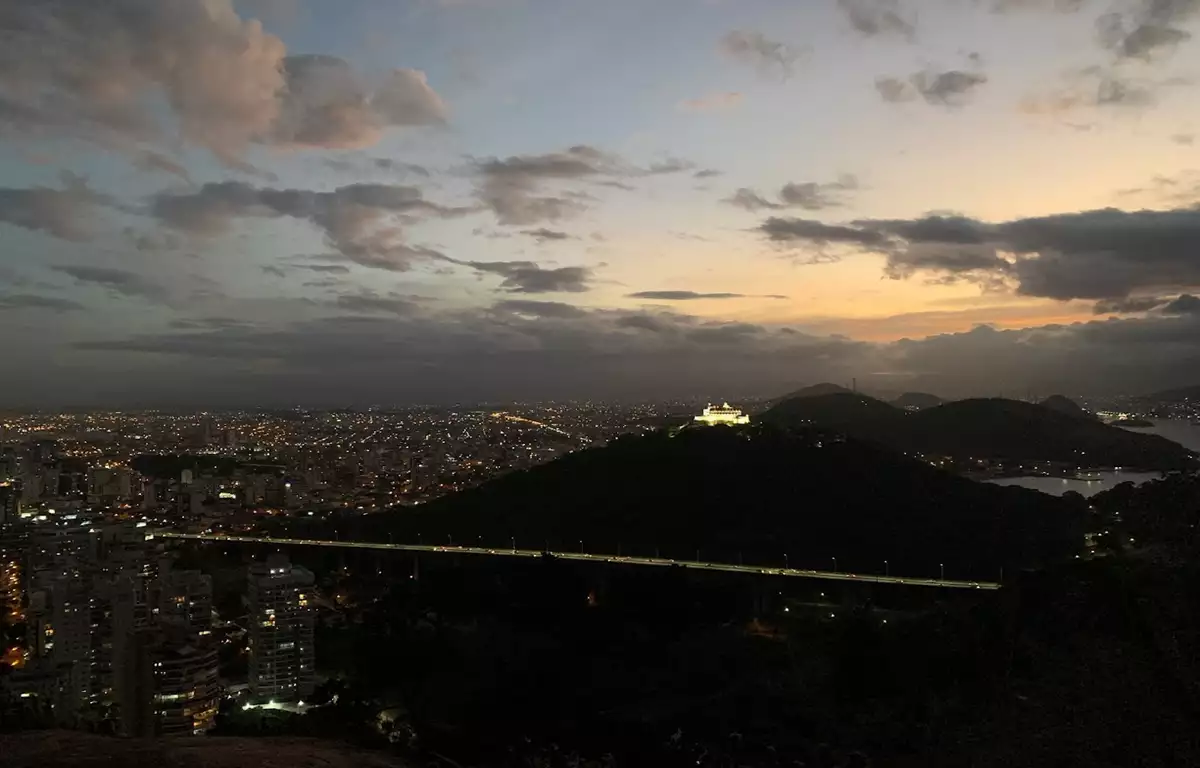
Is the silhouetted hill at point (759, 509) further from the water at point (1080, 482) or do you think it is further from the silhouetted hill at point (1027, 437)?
the silhouetted hill at point (1027, 437)

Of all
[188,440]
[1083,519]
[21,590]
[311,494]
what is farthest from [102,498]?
[1083,519]

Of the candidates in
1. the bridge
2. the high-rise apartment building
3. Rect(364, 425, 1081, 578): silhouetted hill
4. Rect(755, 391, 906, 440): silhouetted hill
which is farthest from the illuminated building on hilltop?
the high-rise apartment building

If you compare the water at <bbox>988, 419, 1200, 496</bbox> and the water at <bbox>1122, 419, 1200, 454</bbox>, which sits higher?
Answer: the water at <bbox>1122, 419, 1200, 454</bbox>

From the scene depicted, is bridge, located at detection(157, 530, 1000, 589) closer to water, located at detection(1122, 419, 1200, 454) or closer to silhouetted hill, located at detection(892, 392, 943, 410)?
water, located at detection(1122, 419, 1200, 454)

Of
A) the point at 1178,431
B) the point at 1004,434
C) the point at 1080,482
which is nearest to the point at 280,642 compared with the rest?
the point at 1080,482

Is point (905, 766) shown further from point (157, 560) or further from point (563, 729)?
point (157, 560)

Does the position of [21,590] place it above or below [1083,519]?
below
